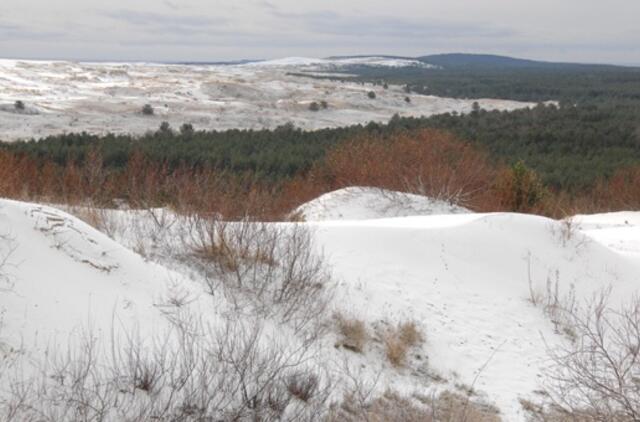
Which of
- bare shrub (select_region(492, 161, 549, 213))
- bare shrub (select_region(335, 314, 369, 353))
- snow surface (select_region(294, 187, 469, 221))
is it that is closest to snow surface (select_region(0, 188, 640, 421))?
bare shrub (select_region(335, 314, 369, 353))

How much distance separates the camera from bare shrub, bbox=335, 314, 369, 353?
577 centimetres

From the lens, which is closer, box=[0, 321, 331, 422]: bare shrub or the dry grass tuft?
box=[0, 321, 331, 422]: bare shrub

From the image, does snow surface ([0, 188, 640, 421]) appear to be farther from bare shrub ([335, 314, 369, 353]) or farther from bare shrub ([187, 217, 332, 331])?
bare shrub ([187, 217, 332, 331])

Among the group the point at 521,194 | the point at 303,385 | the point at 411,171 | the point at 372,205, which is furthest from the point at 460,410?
the point at 411,171

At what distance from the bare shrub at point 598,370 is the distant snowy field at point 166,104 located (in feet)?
114

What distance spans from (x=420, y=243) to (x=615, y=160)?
34.0 meters

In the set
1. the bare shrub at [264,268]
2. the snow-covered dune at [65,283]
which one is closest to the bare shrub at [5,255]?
the snow-covered dune at [65,283]

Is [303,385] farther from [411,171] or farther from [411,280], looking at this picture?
[411,171]

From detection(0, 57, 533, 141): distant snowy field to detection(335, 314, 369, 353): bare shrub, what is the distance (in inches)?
1316

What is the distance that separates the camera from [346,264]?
7.25 meters

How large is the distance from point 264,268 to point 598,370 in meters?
3.62

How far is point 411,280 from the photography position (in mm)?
7219

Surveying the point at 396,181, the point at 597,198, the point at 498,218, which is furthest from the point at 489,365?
the point at 597,198

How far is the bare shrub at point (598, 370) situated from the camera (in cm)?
454
